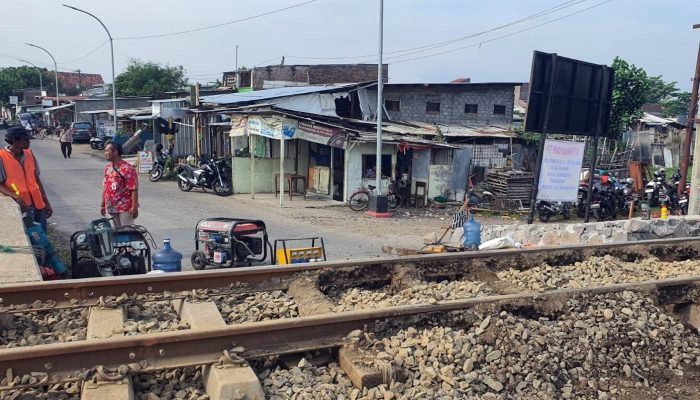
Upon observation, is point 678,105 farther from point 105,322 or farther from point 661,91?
point 105,322

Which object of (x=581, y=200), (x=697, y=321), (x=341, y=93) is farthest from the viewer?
(x=341, y=93)

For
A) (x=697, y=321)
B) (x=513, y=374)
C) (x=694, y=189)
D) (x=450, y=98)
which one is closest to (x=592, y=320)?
(x=513, y=374)

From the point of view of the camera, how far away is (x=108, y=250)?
22.7ft

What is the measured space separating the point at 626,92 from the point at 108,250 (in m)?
21.4

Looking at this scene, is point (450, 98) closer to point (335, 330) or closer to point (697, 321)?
point (697, 321)

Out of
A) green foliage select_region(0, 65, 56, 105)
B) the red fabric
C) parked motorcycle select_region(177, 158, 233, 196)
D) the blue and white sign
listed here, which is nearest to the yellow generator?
the red fabric

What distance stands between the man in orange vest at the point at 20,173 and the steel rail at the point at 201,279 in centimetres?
289

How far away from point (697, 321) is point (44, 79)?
94.9 m

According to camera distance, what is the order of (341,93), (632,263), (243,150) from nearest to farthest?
(632,263) → (243,150) → (341,93)

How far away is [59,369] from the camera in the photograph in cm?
375

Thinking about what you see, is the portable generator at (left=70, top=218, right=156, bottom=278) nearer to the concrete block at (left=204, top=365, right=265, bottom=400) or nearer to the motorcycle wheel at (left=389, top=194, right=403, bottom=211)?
the concrete block at (left=204, top=365, right=265, bottom=400)

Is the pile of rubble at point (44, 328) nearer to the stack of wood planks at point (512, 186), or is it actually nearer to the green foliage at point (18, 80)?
the stack of wood planks at point (512, 186)

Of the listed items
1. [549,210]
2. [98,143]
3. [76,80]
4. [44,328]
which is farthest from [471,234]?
[76,80]

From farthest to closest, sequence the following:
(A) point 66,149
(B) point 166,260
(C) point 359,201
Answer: (A) point 66,149, (C) point 359,201, (B) point 166,260
